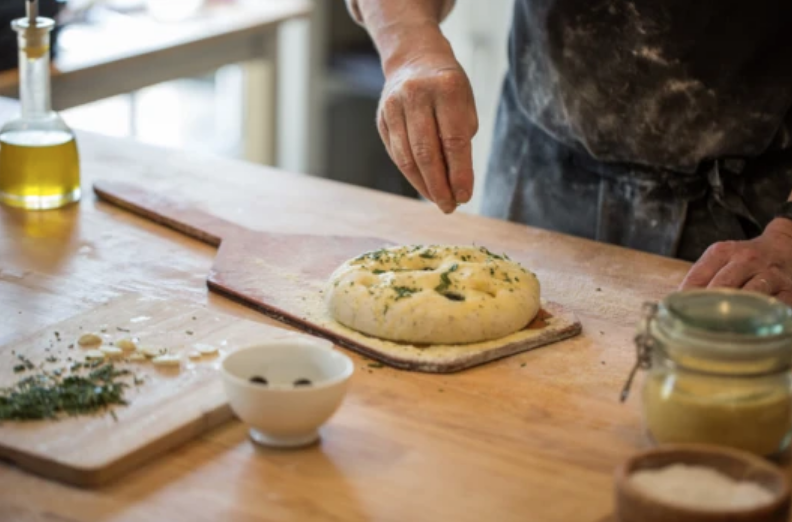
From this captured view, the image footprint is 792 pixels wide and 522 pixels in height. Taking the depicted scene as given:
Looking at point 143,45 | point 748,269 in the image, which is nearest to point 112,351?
point 748,269

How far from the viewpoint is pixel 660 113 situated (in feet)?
5.84

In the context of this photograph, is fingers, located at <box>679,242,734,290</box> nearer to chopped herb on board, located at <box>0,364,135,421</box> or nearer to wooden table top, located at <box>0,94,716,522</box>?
wooden table top, located at <box>0,94,716,522</box>

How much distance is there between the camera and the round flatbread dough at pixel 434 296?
1.31 meters

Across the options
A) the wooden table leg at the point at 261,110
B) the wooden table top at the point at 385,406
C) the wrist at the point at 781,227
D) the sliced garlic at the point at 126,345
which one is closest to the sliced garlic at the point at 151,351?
the sliced garlic at the point at 126,345

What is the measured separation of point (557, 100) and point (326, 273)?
1.85 feet

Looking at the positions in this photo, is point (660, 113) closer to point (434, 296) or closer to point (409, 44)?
point (409, 44)

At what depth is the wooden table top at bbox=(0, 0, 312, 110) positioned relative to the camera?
98.7 inches

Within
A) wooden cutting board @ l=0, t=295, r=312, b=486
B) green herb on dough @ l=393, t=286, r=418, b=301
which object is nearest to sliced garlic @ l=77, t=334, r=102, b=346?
wooden cutting board @ l=0, t=295, r=312, b=486

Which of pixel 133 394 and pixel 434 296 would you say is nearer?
pixel 133 394

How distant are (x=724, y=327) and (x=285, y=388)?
39 cm

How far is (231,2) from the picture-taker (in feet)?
12.2

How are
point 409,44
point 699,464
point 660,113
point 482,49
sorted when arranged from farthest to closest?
point 482,49, point 660,113, point 409,44, point 699,464

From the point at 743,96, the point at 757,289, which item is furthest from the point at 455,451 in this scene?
the point at 743,96

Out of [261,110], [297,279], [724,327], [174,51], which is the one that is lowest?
[261,110]
